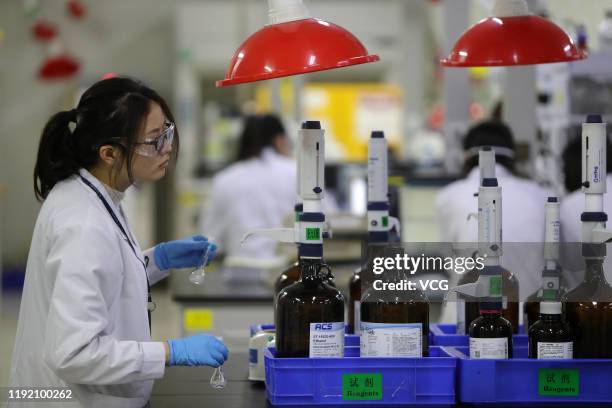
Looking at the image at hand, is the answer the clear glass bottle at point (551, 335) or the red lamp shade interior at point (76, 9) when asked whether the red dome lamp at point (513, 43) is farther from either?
the red lamp shade interior at point (76, 9)

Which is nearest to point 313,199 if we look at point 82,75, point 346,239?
point 346,239

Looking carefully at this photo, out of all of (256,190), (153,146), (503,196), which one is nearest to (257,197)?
(256,190)

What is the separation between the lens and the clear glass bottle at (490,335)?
2059 millimetres

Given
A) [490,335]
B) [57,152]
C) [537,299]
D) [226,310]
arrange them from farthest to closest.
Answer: [226,310]
[57,152]
[537,299]
[490,335]

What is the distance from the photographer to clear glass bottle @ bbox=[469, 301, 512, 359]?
6.75 feet

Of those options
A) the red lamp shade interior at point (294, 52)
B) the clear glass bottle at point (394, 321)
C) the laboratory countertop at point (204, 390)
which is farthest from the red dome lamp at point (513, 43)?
the laboratory countertop at point (204, 390)

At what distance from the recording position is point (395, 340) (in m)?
Result: 2.04

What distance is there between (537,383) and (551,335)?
115mm

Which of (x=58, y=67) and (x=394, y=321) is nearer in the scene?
(x=394, y=321)

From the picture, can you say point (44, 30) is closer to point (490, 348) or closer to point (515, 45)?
point (515, 45)

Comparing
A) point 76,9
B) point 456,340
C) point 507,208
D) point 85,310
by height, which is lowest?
point 456,340

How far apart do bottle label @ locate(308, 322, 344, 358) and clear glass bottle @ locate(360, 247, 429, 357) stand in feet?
0.21

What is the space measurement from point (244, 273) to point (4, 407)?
2.40 meters

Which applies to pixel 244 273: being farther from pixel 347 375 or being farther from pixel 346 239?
pixel 347 375
